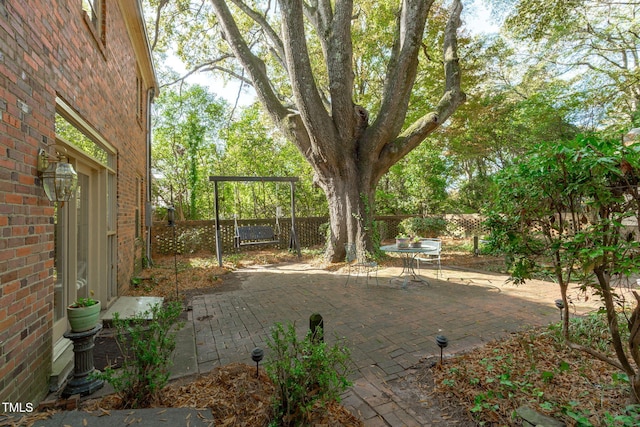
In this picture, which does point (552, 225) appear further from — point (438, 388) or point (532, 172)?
point (438, 388)

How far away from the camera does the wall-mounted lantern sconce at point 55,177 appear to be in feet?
7.13

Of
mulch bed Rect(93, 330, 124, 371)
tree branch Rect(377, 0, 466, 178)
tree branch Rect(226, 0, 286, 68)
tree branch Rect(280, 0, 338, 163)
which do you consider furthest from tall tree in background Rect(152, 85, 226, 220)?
mulch bed Rect(93, 330, 124, 371)

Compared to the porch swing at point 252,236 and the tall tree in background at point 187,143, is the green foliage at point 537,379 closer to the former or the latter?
the porch swing at point 252,236

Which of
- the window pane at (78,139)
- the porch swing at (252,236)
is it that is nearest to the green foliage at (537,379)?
the window pane at (78,139)

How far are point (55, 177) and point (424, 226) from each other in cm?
1197

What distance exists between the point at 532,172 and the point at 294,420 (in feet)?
7.10

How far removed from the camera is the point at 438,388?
2.26m

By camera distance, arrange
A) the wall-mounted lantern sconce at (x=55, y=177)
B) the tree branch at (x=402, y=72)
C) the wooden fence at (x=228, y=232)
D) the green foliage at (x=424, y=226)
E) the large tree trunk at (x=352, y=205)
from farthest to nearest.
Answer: the green foliage at (x=424, y=226), the wooden fence at (x=228, y=232), the large tree trunk at (x=352, y=205), the tree branch at (x=402, y=72), the wall-mounted lantern sconce at (x=55, y=177)

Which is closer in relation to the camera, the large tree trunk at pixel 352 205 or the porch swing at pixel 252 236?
the large tree trunk at pixel 352 205

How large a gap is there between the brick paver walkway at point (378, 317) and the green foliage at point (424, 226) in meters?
5.87

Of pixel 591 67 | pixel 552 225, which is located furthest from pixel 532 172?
pixel 591 67

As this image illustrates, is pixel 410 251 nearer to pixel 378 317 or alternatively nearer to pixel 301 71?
pixel 378 317

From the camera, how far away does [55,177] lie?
220cm

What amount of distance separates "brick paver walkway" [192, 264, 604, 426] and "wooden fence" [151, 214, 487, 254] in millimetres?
4082
